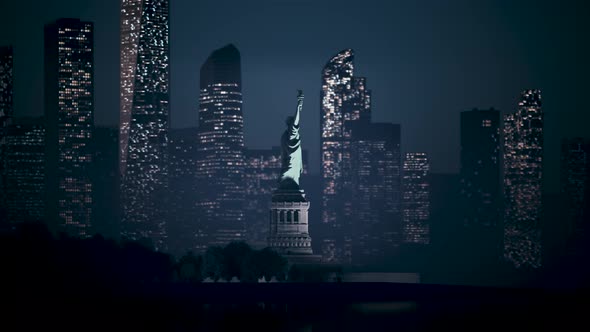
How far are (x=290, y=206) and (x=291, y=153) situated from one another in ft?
19.3

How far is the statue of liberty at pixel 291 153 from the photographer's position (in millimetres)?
186500

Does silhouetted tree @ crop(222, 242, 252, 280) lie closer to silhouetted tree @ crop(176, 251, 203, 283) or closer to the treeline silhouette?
the treeline silhouette

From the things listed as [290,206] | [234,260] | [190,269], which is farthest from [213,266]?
[290,206]

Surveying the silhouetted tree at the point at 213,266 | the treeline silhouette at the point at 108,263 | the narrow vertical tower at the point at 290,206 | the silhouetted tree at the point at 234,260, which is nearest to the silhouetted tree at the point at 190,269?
the treeline silhouette at the point at 108,263

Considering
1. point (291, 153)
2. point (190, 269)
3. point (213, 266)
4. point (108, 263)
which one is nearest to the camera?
point (108, 263)

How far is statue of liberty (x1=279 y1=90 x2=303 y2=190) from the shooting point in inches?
7343

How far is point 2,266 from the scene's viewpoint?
12838cm

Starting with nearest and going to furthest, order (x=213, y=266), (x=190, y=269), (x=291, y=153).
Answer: (x=213, y=266)
(x=190, y=269)
(x=291, y=153)

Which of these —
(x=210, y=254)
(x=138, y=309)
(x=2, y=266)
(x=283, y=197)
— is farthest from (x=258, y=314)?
(x=283, y=197)

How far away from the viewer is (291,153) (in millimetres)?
187625

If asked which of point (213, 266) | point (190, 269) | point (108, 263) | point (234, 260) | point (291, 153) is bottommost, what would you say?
point (190, 269)

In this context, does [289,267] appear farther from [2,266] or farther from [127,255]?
[2,266]

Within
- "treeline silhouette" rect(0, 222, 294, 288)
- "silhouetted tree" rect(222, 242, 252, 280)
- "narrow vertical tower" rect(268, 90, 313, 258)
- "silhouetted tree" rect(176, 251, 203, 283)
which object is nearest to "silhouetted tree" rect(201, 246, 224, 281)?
"treeline silhouette" rect(0, 222, 294, 288)

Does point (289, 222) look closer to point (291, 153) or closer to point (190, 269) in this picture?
point (291, 153)
